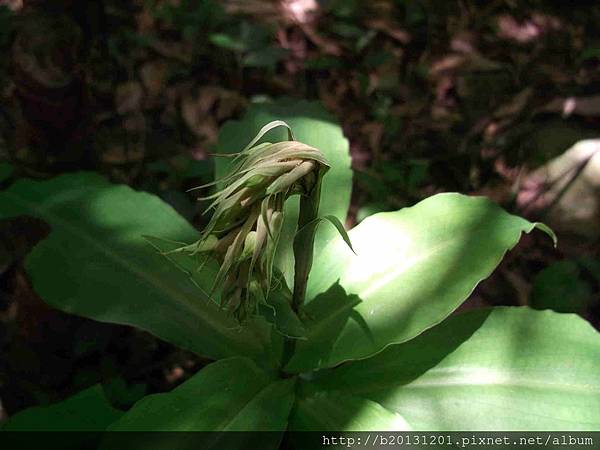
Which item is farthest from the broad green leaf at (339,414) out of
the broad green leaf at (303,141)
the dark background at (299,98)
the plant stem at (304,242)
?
the dark background at (299,98)

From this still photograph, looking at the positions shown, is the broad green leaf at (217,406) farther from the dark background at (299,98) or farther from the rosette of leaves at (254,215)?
the dark background at (299,98)

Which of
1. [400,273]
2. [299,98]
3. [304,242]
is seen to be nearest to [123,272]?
[304,242]

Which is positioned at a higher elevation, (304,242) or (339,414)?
(304,242)

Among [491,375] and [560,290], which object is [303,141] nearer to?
[491,375]

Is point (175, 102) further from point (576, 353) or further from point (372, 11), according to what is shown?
point (576, 353)

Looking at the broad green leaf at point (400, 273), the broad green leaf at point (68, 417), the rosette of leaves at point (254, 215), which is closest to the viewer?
the rosette of leaves at point (254, 215)

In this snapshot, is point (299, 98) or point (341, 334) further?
point (299, 98)
